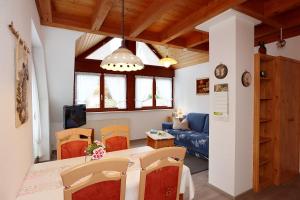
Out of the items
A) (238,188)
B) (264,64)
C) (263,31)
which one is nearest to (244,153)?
(238,188)

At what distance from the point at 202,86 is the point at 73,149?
4.13 metres

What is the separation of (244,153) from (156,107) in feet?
12.7

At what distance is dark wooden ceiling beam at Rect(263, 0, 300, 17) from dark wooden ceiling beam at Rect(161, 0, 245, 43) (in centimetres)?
68

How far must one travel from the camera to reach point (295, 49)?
3.17m

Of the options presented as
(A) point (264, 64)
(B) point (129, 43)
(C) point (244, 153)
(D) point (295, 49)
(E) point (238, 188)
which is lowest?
(E) point (238, 188)

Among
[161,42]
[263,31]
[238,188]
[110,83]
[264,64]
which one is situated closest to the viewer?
[238,188]

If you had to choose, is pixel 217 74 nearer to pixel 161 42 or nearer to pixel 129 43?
pixel 161 42

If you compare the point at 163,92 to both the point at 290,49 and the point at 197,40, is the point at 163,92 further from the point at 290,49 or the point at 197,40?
the point at 290,49

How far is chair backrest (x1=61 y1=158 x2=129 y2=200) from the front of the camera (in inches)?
40.0

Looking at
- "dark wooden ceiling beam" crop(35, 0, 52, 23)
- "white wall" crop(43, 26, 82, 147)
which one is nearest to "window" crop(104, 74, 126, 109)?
"white wall" crop(43, 26, 82, 147)

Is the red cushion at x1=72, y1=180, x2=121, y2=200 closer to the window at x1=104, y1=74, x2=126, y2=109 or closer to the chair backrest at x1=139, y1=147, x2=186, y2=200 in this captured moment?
the chair backrest at x1=139, y1=147, x2=186, y2=200

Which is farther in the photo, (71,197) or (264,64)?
(264,64)

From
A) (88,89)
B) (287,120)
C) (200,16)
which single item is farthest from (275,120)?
(88,89)

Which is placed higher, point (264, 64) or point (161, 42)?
point (161, 42)
